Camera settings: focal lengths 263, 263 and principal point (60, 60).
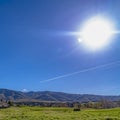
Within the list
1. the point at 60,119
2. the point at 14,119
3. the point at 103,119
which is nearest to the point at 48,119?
the point at 60,119

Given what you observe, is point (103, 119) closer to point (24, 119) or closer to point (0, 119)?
point (24, 119)

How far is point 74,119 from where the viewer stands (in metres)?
31.8

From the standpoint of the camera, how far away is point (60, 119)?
31.9m

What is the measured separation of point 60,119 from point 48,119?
161 cm

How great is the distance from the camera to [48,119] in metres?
32.5

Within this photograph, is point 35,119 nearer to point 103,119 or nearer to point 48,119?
point 48,119

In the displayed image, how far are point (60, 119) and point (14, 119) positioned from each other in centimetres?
Result: 556

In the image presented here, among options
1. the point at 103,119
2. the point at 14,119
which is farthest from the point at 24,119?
the point at 103,119

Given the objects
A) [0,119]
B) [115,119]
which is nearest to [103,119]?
[115,119]

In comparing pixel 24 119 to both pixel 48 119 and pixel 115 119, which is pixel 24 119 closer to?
pixel 48 119

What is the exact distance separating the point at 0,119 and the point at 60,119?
24.2ft

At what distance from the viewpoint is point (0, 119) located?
1271 inches

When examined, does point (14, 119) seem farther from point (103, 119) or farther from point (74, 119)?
point (103, 119)

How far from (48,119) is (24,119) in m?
2.94
